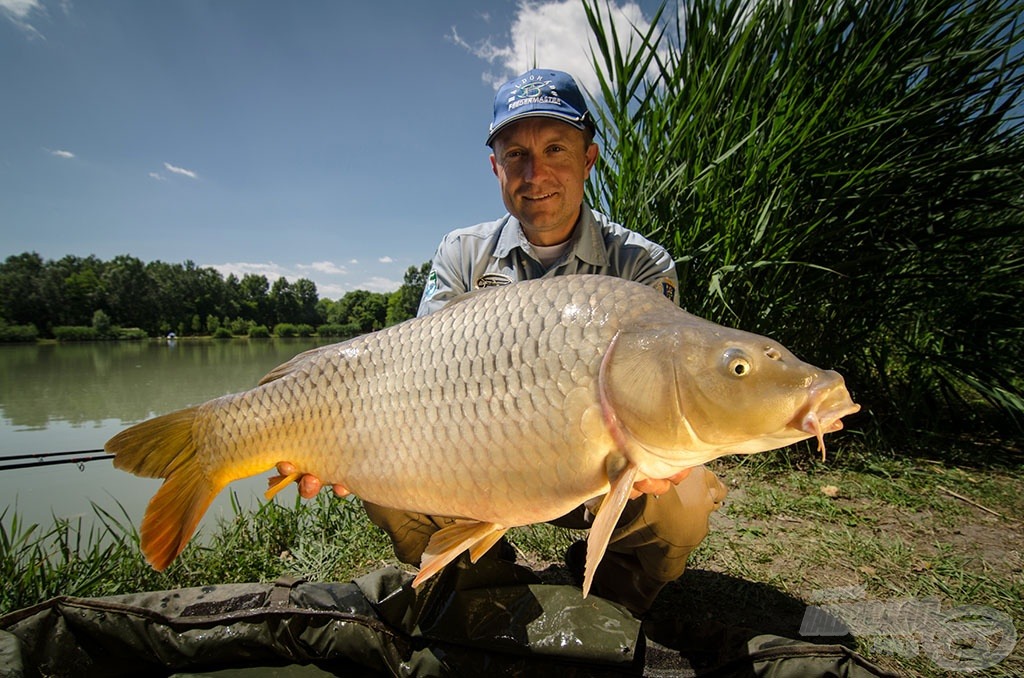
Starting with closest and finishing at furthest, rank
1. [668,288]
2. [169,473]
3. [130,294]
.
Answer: [169,473]
[668,288]
[130,294]

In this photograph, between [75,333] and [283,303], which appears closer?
[75,333]

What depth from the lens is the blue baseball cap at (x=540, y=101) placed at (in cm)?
158

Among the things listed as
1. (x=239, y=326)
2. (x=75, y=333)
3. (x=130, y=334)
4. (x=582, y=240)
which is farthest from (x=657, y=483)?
(x=239, y=326)

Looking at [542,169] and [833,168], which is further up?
[833,168]

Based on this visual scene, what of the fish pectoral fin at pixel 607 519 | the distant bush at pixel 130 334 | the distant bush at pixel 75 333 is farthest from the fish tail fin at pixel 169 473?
the distant bush at pixel 130 334

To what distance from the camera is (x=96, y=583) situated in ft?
5.34

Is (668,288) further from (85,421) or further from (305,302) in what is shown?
(305,302)

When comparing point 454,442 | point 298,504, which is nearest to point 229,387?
point 298,504

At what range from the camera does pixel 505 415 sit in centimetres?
99

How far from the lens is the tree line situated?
3152cm

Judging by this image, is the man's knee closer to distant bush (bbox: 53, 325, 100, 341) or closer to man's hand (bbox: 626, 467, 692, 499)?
man's hand (bbox: 626, 467, 692, 499)

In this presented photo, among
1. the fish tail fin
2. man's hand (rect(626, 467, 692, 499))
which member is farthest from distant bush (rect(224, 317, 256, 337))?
man's hand (rect(626, 467, 692, 499))

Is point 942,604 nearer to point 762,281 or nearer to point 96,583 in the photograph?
point 762,281

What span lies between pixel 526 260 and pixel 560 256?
12 centimetres
